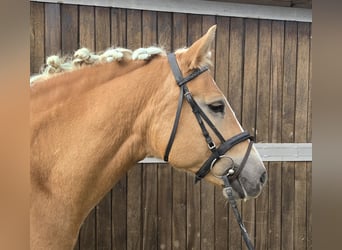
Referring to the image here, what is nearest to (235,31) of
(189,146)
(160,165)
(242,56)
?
(242,56)

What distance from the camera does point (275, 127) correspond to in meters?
2.62

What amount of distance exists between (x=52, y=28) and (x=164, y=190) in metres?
1.12

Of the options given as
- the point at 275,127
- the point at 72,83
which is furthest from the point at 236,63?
the point at 72,83

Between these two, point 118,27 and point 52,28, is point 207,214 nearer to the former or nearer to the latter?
point 118,27

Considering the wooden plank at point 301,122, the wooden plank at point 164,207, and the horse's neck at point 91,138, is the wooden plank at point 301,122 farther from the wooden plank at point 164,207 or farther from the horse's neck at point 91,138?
the horse's neck at point 91,138

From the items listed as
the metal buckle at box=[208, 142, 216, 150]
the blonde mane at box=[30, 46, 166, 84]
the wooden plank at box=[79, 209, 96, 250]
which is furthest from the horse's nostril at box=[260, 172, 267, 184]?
the wooden plank at box=[79, 209, 96, 250]

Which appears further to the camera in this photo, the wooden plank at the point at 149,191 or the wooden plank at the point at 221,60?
the wooden plank at the point at 221,60

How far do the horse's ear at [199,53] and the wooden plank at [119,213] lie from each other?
0.96 meters

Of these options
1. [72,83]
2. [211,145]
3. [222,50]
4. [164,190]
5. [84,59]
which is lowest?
[164,190]

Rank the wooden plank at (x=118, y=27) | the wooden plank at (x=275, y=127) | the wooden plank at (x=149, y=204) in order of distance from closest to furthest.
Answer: the wooden plank at (x=118, y=27) < the wooden plank at (x=149, y=204) < the wooden plank at (x=275, y=127)

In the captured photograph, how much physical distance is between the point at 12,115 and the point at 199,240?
235 cm

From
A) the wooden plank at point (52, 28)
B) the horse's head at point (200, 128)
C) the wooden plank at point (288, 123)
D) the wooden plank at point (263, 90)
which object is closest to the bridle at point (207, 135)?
the horse's head at point (200, 128)

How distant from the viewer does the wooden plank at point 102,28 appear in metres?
2.21

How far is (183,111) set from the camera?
160cm
